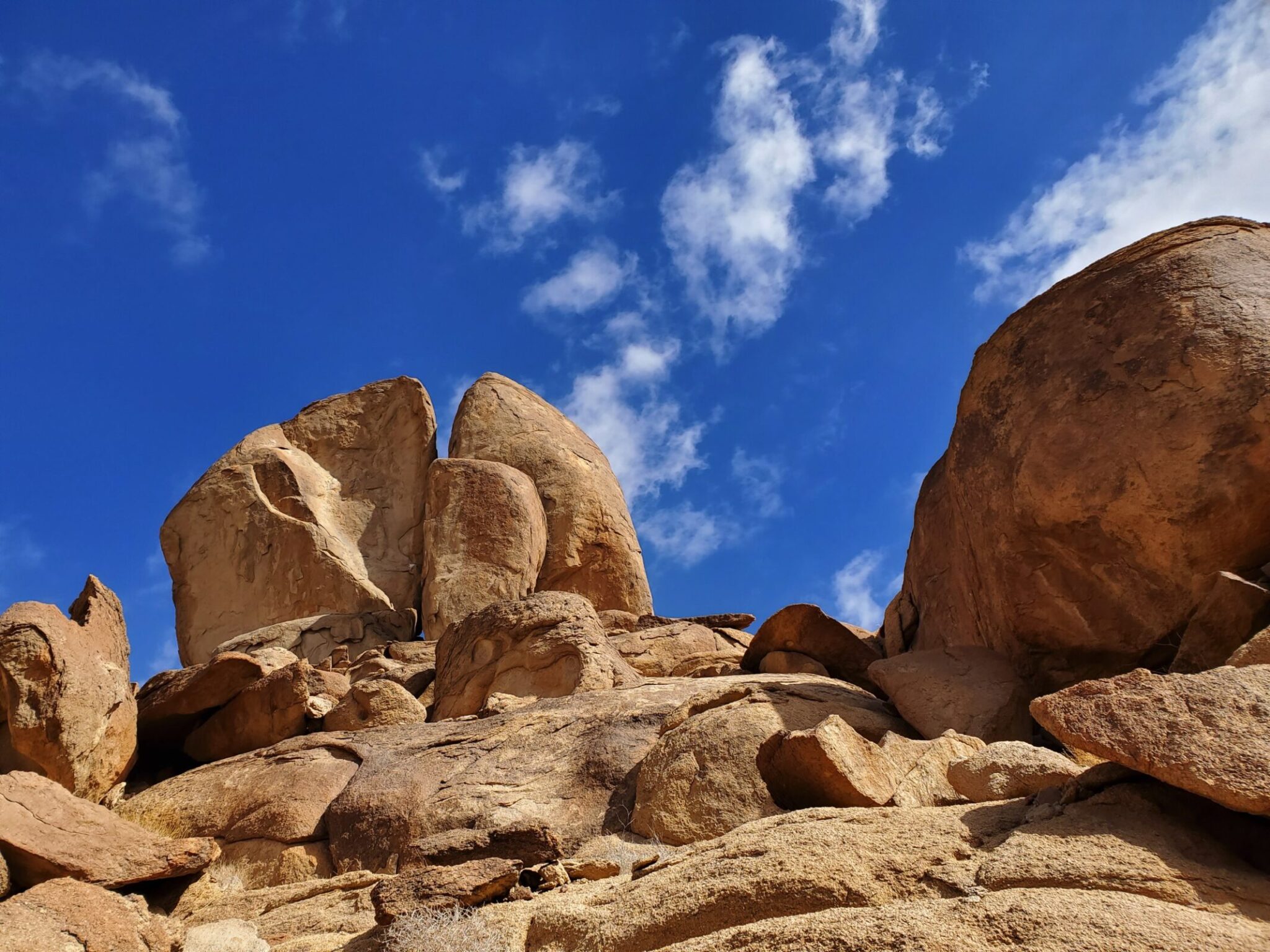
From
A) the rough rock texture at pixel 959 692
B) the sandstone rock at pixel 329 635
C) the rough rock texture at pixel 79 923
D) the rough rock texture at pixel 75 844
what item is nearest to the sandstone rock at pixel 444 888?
the rough rock texture at pixel 79 923

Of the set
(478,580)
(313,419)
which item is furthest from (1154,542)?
(313,419)

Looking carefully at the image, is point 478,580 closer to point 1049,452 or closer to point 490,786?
point 490,786

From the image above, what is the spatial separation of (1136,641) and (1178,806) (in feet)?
9.59

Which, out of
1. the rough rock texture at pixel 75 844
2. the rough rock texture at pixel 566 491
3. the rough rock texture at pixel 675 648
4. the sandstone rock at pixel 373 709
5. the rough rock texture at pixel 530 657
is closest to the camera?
the rough rock texture at pixel 75 844

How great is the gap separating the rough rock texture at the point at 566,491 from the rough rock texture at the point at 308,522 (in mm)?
1015

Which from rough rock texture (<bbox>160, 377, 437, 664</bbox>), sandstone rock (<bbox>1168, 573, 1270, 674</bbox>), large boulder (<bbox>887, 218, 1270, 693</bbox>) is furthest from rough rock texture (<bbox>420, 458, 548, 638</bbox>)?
sandstone rock (<bbox>1168, 573, 1270, 674</bbox>)

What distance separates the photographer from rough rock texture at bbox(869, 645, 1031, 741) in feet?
20.1

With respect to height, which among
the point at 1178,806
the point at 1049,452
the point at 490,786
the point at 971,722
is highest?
the point at 1049,452

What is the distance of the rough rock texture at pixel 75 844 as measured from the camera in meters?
4.84

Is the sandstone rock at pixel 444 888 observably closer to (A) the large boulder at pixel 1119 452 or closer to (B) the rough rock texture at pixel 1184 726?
(B) the rough rock texture at pixel 1184 726

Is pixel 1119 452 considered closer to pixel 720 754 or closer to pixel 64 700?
pixel 720 754

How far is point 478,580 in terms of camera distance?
11945 millimetres

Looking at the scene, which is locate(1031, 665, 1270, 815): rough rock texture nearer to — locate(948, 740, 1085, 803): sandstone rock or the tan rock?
locate(948, 740, 1085, 803): sandstone rock

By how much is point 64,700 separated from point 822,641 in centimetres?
494
